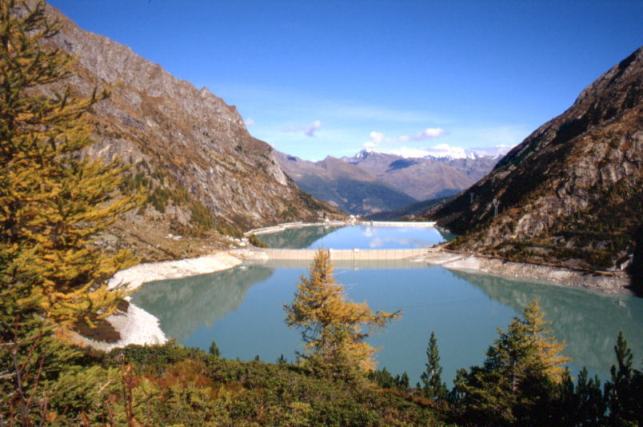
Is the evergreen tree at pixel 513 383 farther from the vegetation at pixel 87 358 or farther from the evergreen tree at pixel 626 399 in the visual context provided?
the evergreen tree at pixel 626 399

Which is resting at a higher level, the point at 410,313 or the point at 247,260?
the point at 247,260

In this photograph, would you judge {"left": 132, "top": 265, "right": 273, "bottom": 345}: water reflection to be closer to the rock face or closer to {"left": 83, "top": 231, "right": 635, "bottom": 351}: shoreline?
{"left": 83, "top": 231, "right": 635, "bottom": 351}: shoreline

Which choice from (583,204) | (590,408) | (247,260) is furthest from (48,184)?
(583,204)

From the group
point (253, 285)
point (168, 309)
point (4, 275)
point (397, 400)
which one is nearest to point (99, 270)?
point (4, 275)

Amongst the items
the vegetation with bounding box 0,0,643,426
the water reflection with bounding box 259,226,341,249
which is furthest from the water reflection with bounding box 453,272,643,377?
the water reflection with bounding box 259,226,341,249

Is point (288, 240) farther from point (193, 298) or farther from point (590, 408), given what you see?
point (590, 408)

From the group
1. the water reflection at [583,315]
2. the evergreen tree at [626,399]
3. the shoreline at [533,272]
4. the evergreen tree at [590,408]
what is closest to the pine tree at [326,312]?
the evergreen tree at [590,408]
